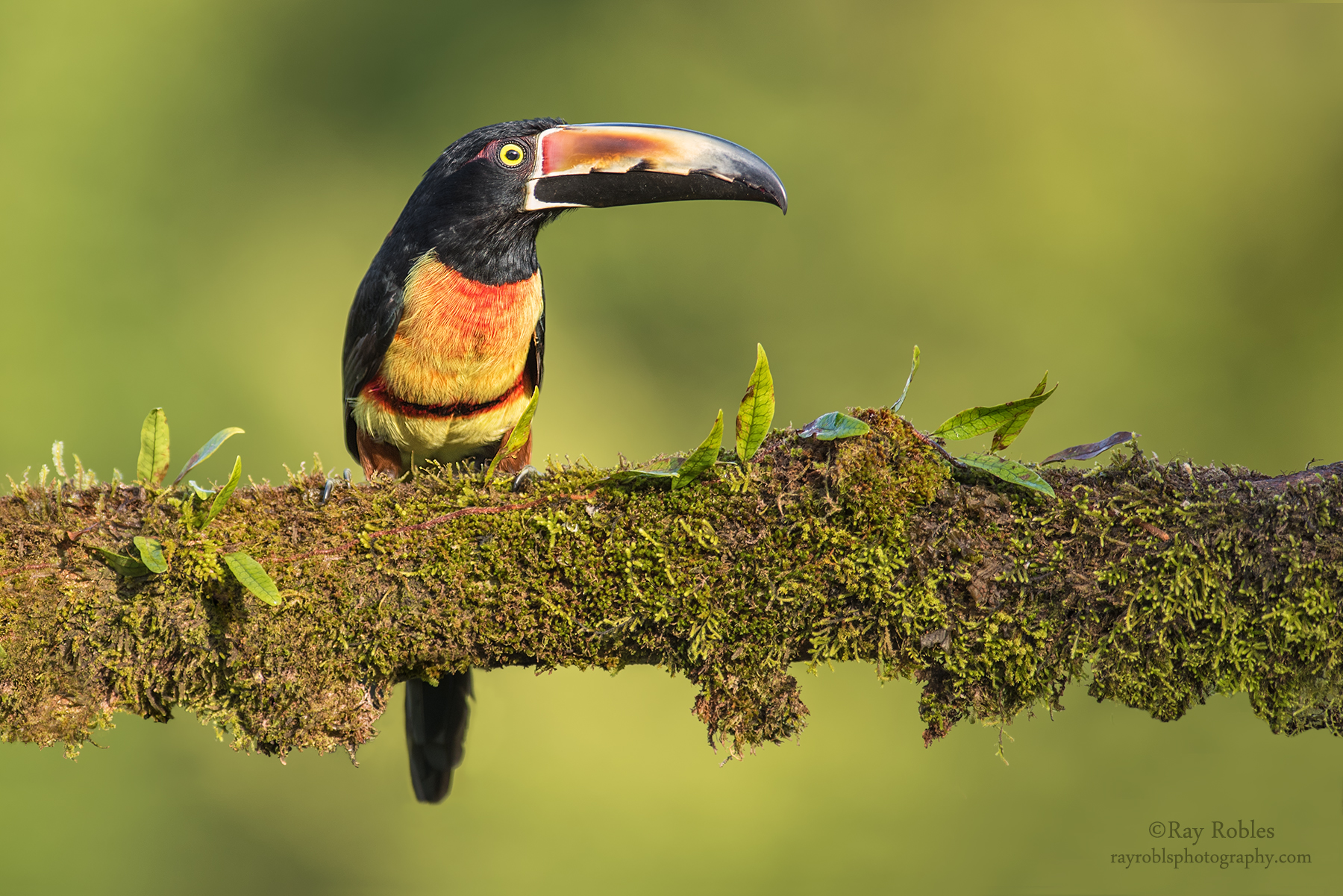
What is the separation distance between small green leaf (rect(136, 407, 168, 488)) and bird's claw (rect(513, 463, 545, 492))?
2.08 feet

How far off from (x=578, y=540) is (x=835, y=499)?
1.44 ft

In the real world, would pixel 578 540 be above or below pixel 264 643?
above

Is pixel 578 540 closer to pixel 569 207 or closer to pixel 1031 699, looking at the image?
pixel 1031 699

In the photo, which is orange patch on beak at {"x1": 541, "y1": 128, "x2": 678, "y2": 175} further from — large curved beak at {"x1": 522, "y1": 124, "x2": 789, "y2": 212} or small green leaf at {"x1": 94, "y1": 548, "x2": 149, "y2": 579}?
small green leaf at {"x1": 94, "y1": 548, "x2": 149, "y2": 579}

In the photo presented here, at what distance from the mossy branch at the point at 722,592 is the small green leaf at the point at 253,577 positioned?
0.18ft

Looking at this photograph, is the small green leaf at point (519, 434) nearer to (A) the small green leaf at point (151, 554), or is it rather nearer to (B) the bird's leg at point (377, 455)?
(A) the small green leaf at point (151, 554)

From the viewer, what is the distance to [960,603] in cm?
157

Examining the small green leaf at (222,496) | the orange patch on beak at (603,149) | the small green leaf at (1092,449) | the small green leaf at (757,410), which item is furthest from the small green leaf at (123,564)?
the small green leaf at (1092,449)

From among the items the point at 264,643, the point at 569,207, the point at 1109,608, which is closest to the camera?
the point at 1109,608

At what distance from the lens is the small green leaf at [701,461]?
156cm

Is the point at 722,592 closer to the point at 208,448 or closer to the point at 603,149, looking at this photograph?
the point at 208,448

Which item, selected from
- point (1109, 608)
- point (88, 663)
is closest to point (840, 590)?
point (1109, 608)

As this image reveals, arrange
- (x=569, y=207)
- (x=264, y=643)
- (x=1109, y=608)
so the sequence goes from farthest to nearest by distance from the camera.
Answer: (x=569, y=207) → (x=264, y=643) → (x=1109, y=608)

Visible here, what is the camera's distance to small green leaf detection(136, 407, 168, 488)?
172 cm
